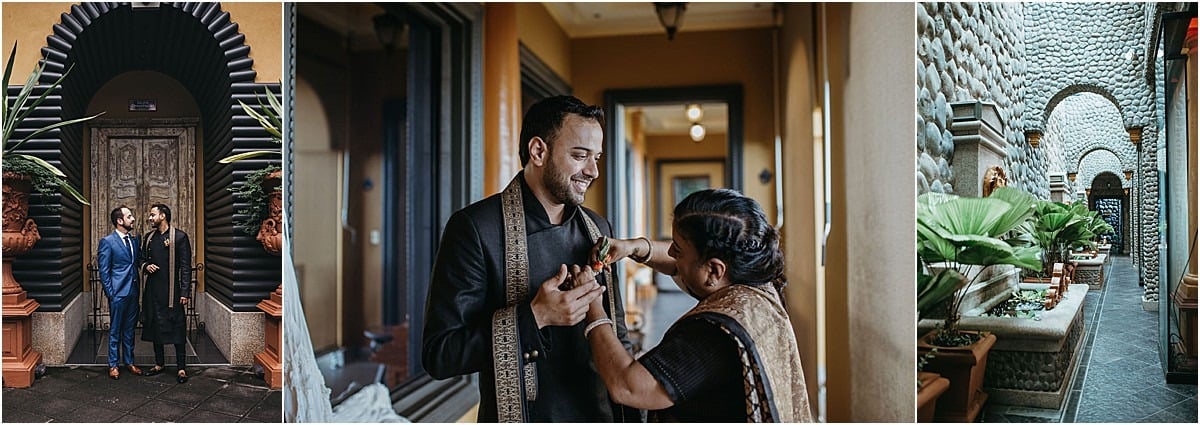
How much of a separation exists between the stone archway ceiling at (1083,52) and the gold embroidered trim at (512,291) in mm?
1189

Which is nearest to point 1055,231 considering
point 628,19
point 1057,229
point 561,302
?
point 1057,229

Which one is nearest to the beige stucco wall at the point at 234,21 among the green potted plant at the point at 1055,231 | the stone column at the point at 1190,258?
the green potted plant at the point at 1055,231

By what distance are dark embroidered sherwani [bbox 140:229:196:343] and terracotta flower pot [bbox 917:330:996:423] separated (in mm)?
1740

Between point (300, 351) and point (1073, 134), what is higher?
point (1073, 134)

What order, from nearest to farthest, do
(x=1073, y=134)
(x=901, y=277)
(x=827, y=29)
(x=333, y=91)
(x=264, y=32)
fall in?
1. (x=1073, y=134)
2. (x=264, y=32)
3. (x=901, y=277)
4. (x=827, y=29)
5. (x=333, y=91)

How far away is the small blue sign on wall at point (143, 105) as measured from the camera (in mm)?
1638

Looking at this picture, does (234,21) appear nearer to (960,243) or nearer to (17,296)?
(17,296)

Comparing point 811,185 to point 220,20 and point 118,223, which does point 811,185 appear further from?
point 118,223

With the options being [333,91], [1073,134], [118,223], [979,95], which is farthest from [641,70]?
[333,91]

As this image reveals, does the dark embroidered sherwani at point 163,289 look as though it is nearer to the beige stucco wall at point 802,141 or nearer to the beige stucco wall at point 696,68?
the beige stucco wall at point 696,68

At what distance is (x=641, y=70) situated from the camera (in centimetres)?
219

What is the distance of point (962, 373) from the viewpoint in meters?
1.70

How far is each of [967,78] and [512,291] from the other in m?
1.18

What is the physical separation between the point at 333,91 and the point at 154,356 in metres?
3.54
